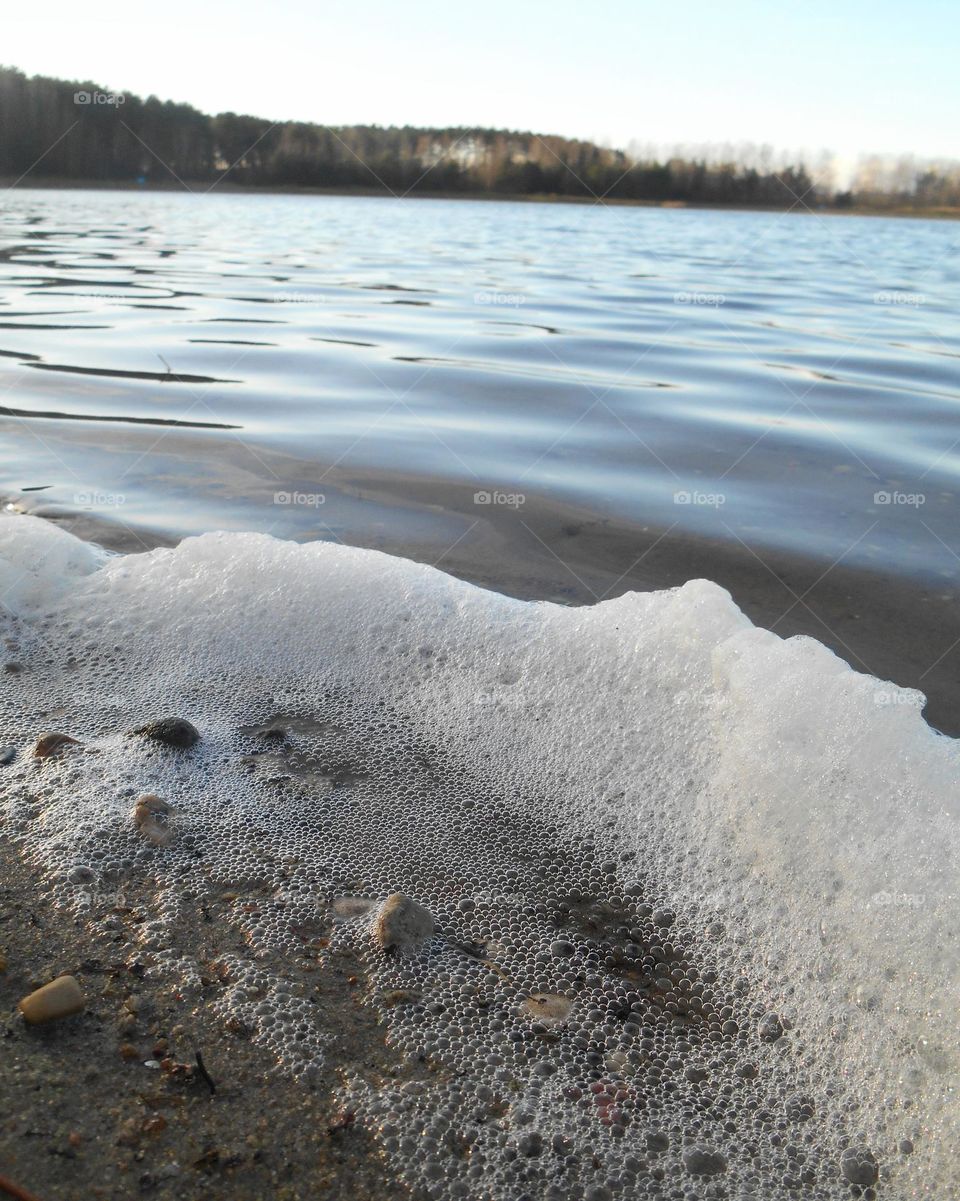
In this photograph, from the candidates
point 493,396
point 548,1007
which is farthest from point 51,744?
point 493,396

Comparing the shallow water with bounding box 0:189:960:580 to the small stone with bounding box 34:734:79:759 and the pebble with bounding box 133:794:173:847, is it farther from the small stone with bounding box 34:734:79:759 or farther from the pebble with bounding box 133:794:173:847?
the pebble with bounding box 133:794:173:847

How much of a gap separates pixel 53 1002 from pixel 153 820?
22.2 inches

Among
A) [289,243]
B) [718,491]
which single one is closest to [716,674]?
[718,491]

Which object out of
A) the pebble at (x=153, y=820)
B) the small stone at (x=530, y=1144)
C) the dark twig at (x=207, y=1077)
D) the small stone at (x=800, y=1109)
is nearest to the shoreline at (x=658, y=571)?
the small stone at (x=800, y=1109)

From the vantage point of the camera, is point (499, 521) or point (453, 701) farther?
point (499, 521)

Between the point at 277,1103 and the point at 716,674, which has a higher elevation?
the point at 716,674

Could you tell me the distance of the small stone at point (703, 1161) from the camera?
4.44 ft

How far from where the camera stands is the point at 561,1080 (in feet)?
4.79

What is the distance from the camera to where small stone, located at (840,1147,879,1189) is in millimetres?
1360

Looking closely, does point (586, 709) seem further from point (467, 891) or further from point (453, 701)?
point (467, 891)

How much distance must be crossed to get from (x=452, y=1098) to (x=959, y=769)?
3.86ft

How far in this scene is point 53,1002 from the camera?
1.43m

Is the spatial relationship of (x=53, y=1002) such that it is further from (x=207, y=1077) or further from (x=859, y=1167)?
(x=859, y=1167)

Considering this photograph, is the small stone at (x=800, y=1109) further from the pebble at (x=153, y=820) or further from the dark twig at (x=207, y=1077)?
the pebble at (x=153, y=820)
